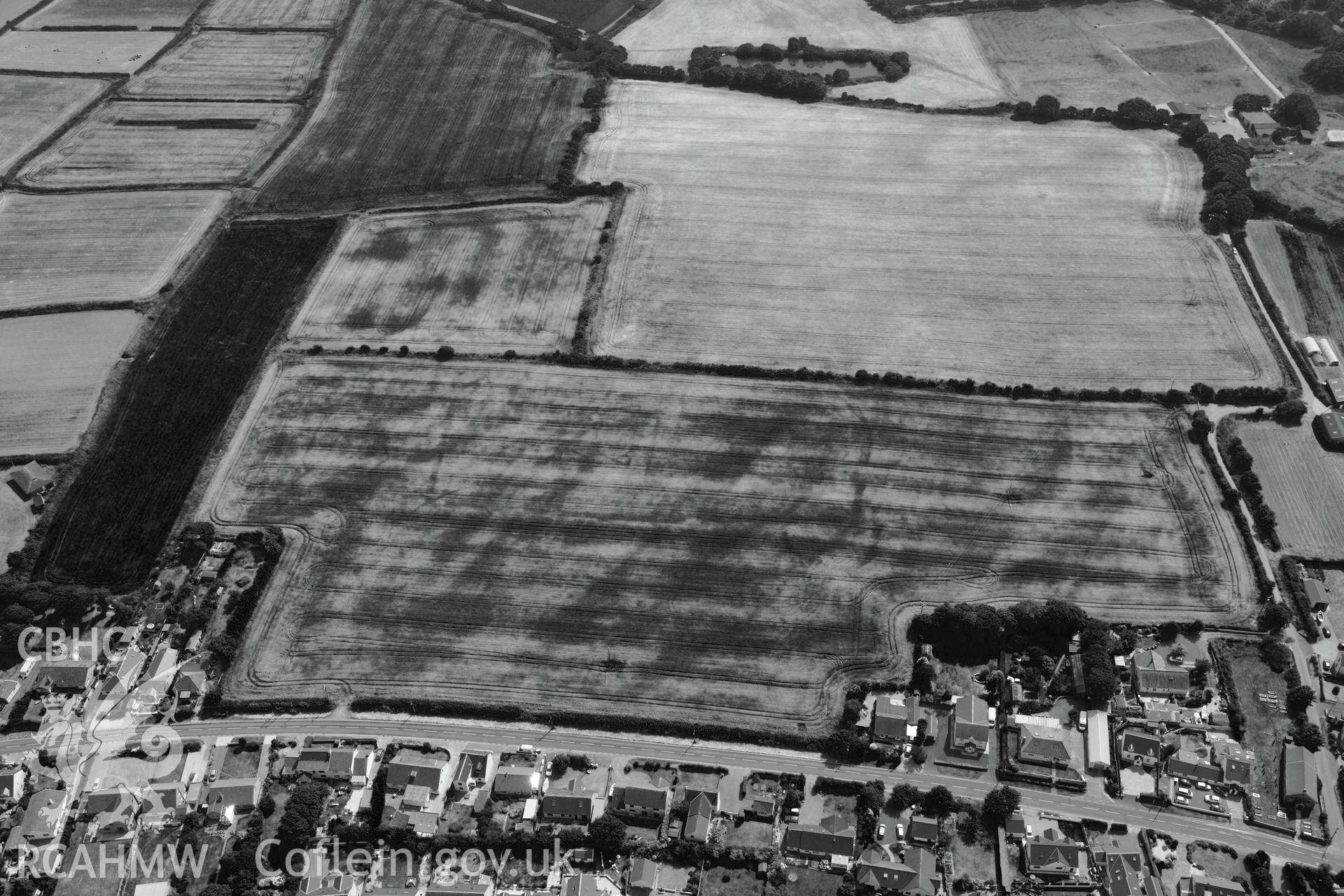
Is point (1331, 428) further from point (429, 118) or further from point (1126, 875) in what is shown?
point (429, 118)

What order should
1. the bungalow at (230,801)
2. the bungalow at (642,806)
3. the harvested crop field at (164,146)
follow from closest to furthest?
1. the bungalow at (642,806)
2. the bungalow at (230,801)
3. the harvested crop field at (164,146)

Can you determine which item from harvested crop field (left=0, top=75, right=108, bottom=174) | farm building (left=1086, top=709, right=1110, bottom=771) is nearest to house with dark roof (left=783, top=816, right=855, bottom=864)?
farm building (left=1086, top=709, right=1110, bottom=771)

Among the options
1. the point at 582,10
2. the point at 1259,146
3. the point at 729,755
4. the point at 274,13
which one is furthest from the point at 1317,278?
the point at 274,13

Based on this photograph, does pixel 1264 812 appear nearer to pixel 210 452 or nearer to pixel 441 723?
pixel 441 723

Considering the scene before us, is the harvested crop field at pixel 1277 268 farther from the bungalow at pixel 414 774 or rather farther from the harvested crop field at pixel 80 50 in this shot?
the harvested crop field at pixel 80 50

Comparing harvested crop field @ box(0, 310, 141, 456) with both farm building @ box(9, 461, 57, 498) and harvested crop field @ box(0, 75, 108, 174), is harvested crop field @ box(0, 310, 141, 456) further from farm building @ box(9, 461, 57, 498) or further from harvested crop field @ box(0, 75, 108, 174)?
harvested crop field @ box(0, 75, 108, 174)

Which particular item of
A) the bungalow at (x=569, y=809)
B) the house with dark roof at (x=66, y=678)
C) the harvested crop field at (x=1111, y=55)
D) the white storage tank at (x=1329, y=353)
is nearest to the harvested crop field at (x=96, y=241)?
the house with dark roof at (x=66, y=678)
